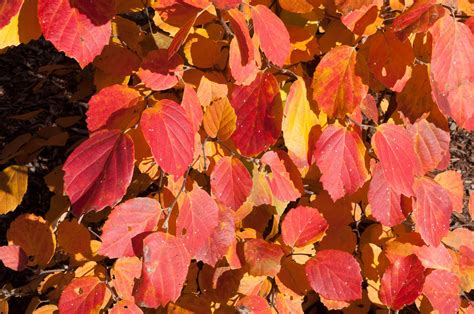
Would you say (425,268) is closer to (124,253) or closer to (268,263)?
(268,263)

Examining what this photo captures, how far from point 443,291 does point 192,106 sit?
74cm

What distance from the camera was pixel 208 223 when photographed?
39.7 inches

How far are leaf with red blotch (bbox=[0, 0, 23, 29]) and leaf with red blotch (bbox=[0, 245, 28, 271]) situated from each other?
65 centimetres

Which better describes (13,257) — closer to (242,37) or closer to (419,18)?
(242,37)

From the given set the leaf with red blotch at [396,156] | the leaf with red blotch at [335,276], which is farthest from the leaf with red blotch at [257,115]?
the leaf with red blotch at [335,276]

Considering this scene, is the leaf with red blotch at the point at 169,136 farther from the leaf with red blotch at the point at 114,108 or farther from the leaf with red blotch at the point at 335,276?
the leaf with red blotch at the point at 335,276

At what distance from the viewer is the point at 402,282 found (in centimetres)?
122

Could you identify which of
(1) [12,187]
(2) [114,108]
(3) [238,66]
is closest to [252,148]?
(3) [238,66]

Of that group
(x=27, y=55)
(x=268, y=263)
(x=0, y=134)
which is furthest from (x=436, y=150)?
(x=27, y=55)

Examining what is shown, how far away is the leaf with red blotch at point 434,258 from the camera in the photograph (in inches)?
52.3

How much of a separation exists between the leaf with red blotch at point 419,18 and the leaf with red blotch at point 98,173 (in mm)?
487

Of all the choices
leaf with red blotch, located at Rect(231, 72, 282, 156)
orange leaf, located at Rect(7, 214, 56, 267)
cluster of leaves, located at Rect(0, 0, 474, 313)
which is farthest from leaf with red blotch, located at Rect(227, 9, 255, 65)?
orange leaf, located at Rect(7, 214, 56, 267)

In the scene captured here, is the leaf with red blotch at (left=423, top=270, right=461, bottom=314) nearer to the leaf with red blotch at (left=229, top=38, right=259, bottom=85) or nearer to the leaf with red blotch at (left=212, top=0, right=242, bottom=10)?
the leaf with red blotch at (left=229, top=38, right=259, bottom=85)

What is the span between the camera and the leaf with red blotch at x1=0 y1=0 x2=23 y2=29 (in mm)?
803
